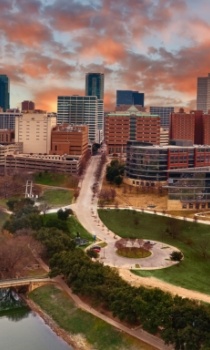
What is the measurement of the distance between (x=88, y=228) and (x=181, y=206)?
10540mm

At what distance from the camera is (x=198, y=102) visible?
17738 centimetres

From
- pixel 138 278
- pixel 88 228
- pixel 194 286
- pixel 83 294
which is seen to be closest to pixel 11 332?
pixel 83 294

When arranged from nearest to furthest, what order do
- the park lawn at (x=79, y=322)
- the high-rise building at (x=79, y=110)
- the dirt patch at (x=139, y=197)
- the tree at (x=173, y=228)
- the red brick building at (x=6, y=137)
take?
the park lawn at (x=79, y=322) → the tree at (x=173, y=228) → the dirt patch at (x=139, y=197) → the red brick building at (x=6, y=137) → the high-rise building at (x=79, y=110)

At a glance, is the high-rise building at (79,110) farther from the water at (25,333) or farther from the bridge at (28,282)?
the water at (25,333)

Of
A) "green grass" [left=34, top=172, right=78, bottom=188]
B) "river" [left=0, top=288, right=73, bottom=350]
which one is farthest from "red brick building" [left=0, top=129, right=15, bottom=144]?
"river" [left=0, top=288, right=73, bottom=350]

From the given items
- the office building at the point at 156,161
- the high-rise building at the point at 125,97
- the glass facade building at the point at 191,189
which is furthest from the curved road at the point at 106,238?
the high-rise building at the point at 125,97

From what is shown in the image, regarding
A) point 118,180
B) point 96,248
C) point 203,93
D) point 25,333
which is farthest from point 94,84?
point 25,333

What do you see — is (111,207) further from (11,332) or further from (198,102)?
(198,102)

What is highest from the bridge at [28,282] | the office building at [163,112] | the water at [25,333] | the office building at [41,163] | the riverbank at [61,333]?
the office building at [163,112]

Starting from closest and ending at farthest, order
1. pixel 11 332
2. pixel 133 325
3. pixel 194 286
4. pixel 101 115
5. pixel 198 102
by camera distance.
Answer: pixel 133 325 < pixel 11 332 < pixel 194 286 < pixel 101 115 < pixel 198 102

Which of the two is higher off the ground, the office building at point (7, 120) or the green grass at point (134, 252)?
the office building at point (7, 120)

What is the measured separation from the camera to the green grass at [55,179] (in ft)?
205

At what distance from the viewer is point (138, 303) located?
24.8m

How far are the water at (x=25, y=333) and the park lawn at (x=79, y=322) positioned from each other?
2.48 ft
